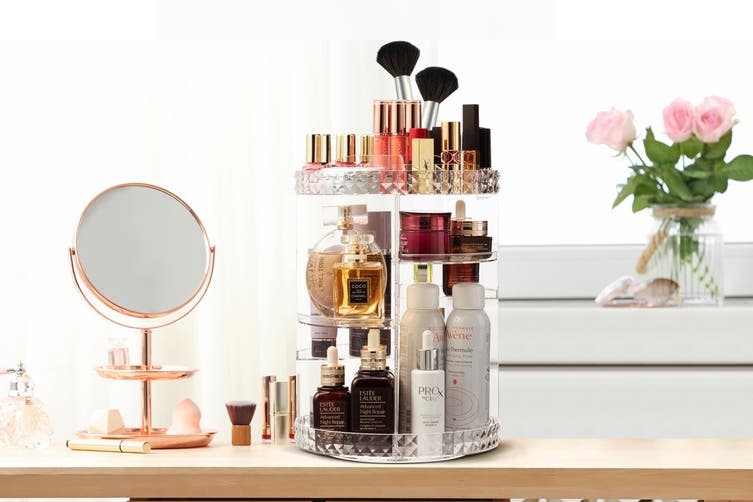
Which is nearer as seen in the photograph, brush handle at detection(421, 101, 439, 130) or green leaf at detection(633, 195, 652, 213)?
brush handle at detection(421, 101, 439, 130)

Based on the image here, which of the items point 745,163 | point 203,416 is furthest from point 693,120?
point 203,416

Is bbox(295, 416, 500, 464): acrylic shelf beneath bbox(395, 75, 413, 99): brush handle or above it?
beneath

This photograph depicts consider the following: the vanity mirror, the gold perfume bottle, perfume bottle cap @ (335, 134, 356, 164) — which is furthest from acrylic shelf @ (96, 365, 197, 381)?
perfume bottle cap @ (335, 134, 356, 164)

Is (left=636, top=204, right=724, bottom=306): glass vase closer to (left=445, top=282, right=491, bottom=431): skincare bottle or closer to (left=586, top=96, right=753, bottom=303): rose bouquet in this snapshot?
(left=586, top=96, right=753, bottom=303): rose bouquet

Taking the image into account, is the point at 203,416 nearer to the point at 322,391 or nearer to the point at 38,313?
the point at 38,313

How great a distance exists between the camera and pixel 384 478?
1.04 metres

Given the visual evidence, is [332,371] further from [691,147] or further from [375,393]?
[691,147]

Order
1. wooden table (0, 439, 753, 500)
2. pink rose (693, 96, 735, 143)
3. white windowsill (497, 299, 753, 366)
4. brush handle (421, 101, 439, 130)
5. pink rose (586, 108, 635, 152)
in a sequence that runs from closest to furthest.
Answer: wooden table (0, 439, 753, 500), brush handle (421, 101, 439, 130), pink rose (693, 96, 735, 143), pink rose (586, 108, 635, 152), white windowsill (497, 299, 753, 366)

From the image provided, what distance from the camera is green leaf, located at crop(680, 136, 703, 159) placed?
51.7 inches

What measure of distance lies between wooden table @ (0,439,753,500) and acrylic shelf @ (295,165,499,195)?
0.30m

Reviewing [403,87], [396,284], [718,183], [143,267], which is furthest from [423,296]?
[718,183]

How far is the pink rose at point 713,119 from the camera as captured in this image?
4.12ft

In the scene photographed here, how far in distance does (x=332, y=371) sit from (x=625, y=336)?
32.2 inches

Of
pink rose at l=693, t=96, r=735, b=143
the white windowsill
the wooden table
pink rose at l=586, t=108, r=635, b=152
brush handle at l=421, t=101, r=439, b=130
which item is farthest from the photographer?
the white windowsill
